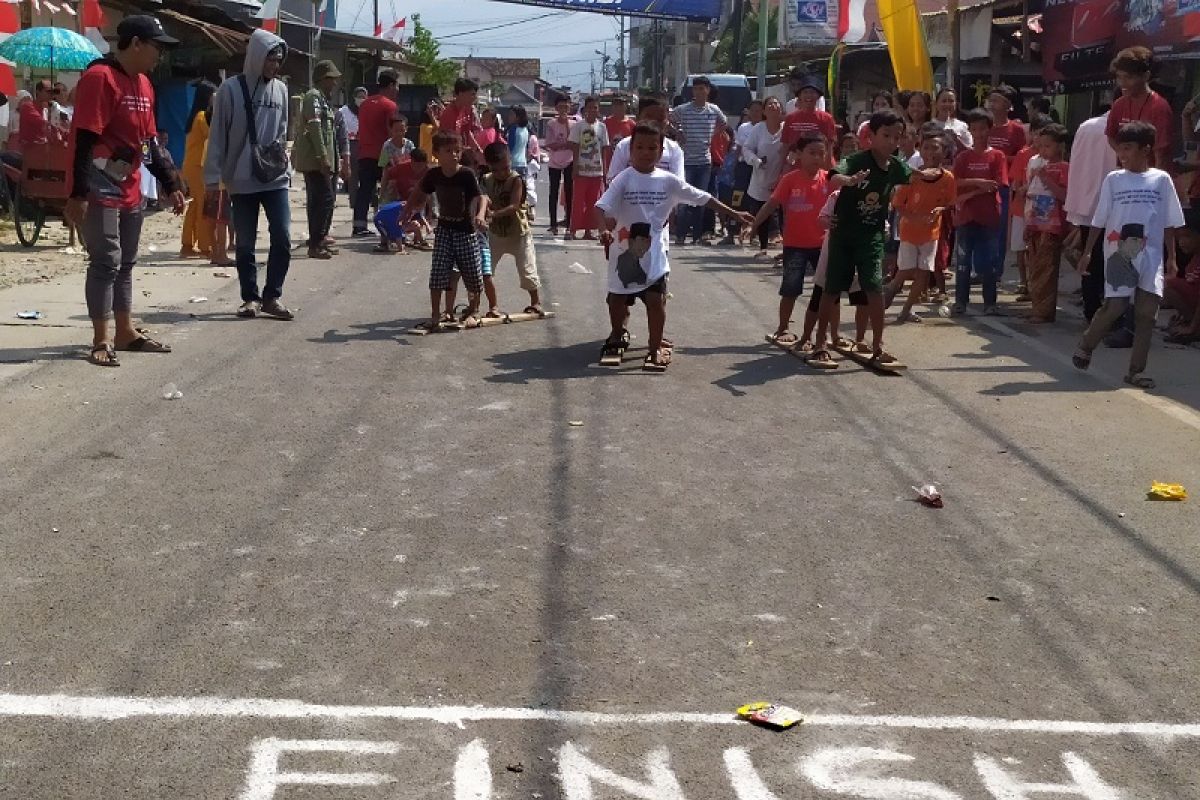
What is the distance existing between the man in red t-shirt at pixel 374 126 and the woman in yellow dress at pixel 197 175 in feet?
7.23

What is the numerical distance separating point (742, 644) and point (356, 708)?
4.10ft

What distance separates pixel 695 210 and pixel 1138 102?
9110 mm

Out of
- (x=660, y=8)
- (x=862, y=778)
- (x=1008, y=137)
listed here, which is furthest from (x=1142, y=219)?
(x=660, y=8)

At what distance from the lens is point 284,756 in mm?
3799

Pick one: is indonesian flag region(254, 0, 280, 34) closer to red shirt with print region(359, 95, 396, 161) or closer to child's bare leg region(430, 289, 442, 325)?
red shirt with print region(359, 95, 396, 161)

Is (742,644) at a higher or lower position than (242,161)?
lower

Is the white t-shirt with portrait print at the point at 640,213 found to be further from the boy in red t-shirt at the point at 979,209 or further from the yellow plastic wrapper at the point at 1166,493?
the yellow plastic wrapper at the point at 1166,493

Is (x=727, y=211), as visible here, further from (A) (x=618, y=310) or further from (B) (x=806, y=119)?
(B) (x=806, y=119)

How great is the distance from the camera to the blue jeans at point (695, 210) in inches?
720

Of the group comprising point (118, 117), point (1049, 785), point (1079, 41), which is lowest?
point (1049, 785)

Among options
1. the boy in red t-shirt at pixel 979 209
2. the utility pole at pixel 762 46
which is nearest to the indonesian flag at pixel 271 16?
the utility pole at pixel 762 46

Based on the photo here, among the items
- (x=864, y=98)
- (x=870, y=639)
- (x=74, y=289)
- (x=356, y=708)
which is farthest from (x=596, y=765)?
(x=864, y=98)

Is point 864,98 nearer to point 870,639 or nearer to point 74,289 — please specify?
point 74,289

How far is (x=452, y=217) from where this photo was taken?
1060 centimetres
